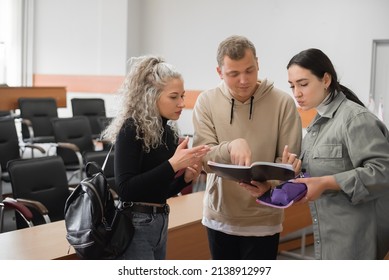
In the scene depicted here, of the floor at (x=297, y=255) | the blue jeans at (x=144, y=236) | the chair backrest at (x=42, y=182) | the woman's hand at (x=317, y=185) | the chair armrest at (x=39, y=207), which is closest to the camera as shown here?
the woman's hand at (x=317, y=185)

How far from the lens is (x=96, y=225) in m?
2.10

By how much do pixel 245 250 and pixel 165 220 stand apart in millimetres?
386

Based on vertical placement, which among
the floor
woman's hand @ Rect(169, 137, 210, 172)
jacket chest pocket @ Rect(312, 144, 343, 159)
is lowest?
the floor

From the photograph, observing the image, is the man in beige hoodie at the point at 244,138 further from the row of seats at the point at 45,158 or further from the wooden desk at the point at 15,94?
the wooden desk at the point at 15,94

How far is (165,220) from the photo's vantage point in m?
2.19

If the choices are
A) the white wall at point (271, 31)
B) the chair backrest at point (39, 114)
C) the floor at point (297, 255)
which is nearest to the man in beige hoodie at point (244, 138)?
the floor at point (297, 255)

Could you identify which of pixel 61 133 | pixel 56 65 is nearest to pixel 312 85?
pixel 61 133

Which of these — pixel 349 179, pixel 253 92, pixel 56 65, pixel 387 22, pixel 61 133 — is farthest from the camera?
pixel 56 65

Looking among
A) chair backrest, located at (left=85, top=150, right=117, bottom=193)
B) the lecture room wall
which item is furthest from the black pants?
the lecture room wall

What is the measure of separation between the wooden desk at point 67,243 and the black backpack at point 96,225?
438mm

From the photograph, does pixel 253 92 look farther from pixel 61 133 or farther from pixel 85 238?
pixel 61 133

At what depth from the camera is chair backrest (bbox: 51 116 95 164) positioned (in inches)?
235

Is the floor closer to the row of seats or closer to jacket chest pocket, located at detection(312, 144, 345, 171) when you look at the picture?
the row of seats

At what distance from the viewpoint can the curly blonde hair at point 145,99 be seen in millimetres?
2078
